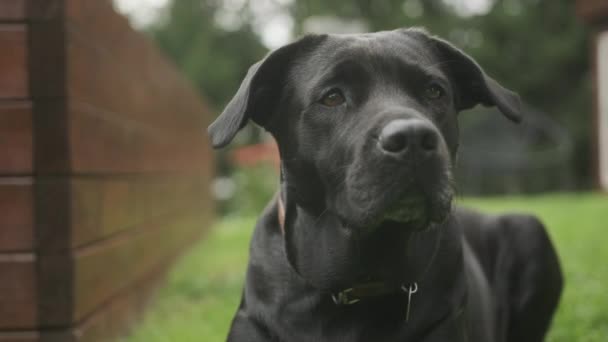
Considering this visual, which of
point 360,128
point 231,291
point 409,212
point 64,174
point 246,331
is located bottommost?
point 231,291

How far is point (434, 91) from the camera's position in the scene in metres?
2.26

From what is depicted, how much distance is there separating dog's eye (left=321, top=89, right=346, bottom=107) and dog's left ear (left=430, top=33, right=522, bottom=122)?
1.57 ft

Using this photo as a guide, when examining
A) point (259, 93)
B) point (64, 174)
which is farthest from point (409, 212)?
point (64, 174)

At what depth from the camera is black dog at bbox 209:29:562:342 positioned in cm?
196

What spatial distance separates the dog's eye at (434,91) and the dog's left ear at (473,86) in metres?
0.18

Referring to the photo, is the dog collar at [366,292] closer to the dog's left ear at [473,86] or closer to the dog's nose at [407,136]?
the dog's nose at [407,136]

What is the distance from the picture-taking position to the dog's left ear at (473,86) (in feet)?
7.66

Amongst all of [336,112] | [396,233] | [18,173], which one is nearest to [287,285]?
[396,233]

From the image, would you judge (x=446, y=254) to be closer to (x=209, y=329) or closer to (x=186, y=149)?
(x=209, y=329)

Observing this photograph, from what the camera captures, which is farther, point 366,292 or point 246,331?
point 246,331

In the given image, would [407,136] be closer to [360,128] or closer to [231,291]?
[360,128]

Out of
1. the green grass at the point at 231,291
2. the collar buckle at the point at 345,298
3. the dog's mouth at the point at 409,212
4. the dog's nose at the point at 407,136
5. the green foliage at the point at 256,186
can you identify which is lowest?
the green foliage at the point at 256,186

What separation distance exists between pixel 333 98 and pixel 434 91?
0.34m

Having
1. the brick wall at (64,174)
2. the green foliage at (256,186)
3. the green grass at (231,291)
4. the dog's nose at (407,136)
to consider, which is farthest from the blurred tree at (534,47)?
the dog's nose at (407,136)
